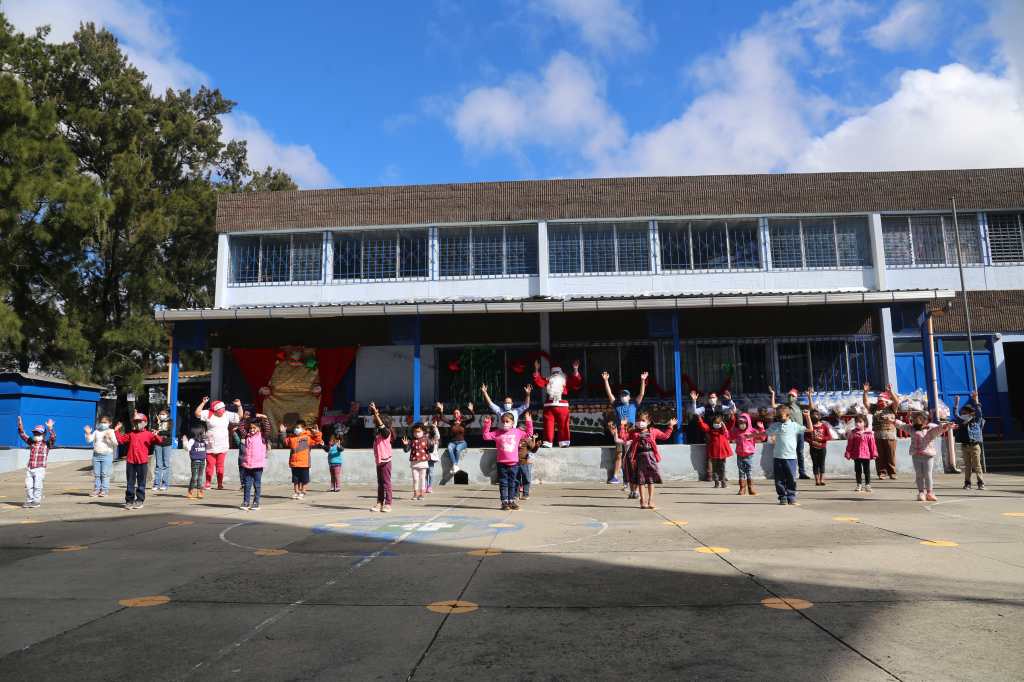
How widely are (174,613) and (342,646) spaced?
5.47ft

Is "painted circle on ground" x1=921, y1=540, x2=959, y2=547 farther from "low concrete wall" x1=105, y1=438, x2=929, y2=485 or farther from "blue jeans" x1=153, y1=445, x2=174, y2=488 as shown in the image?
"blue jeans" x1=153, y1=445, x2=174, y2=488

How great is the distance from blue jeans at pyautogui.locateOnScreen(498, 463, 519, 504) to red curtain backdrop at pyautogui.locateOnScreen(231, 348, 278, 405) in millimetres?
10877

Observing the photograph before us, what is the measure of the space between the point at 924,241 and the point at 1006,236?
2.44 meters

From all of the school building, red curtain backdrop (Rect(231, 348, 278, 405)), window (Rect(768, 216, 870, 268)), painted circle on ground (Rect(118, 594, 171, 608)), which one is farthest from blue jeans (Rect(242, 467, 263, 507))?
window (Rect(768, 216, 870, 268))

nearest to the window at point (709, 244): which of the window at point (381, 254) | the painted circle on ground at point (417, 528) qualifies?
the window at point (381, 254)

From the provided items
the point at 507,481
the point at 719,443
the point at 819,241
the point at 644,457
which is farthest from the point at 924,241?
the point at 507,481

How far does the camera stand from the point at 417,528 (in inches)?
384

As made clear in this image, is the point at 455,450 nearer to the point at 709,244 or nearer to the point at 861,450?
the point at 861,450

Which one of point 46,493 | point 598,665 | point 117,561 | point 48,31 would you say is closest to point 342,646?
point 598,665

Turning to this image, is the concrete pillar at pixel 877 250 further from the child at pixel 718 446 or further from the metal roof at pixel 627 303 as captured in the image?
the child at pixel 718 446

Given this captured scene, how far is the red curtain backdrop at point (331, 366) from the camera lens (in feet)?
67.1

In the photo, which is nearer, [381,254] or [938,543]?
[938,543]

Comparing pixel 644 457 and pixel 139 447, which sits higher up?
pixel 139 447

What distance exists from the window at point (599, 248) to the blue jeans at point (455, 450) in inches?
237
